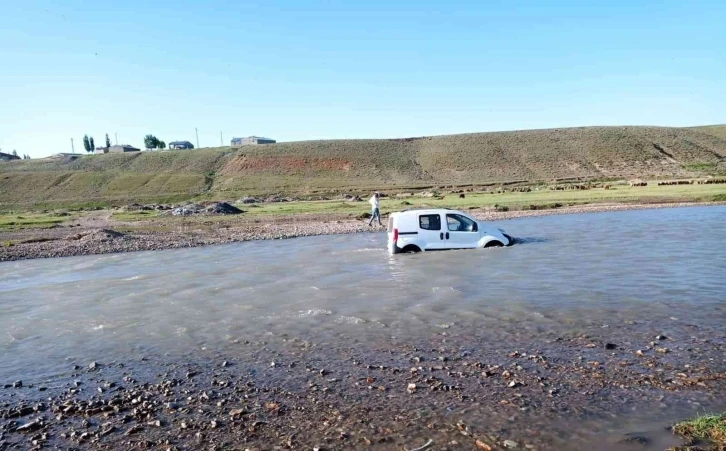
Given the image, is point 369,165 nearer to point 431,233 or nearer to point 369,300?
point 431,233

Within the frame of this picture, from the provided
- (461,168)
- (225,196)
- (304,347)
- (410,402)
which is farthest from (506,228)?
(461,168)

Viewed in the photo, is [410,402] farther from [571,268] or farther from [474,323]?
[571,268]

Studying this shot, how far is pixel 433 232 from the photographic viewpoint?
62.5ft

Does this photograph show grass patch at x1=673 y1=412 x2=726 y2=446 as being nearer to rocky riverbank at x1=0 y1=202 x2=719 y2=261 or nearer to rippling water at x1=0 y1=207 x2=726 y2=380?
rippling water at x1=0 y1=207 x2=726 y2=380

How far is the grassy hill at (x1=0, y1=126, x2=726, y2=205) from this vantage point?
8631 centimetres

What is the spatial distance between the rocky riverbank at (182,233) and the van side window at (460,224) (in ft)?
37.1

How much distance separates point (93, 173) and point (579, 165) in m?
82.7

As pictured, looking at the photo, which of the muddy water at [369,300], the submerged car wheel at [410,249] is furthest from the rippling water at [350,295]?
the submerged car wheel at [410,249]

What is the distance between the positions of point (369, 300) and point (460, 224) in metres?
7.42

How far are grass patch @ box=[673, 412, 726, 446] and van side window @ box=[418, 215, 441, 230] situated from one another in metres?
13.6

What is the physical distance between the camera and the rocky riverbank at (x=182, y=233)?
26328 mm

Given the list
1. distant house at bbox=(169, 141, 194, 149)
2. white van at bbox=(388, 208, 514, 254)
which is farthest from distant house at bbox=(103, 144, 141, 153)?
white van at bbox=(388, 208, 514, 254)

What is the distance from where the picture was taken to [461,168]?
Result: 99562 millimetres

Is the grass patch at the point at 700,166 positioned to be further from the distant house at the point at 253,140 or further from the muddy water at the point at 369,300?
the distant house at the point at 253,140
